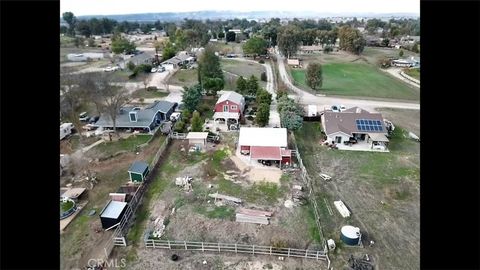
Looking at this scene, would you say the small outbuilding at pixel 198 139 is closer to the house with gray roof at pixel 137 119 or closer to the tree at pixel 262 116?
the house with gray roof at pixel 137 119

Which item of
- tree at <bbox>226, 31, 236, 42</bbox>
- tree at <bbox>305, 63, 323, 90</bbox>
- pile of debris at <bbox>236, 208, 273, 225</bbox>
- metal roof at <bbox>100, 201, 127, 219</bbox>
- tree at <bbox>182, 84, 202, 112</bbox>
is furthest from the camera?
tree at <bbox>226, 31, 236, 42</bbox>

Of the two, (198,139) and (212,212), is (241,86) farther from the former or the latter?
(212,212)

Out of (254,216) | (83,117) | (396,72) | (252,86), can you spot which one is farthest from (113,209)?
(396,72)

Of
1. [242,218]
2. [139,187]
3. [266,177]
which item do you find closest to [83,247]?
[139,187]

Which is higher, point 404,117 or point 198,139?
point 404,117

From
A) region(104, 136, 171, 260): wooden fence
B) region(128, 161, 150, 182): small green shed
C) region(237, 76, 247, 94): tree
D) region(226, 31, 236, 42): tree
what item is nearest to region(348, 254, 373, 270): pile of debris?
region(104, 136, 171, 260): wooden fence

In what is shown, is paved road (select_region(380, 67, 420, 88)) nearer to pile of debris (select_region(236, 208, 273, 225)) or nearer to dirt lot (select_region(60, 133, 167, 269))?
pile of debris (select_region(236, 208, 273, 225))

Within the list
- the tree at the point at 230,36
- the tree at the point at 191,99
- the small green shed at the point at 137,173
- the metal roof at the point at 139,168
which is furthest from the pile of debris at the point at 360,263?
the tree at the point at 230,36
